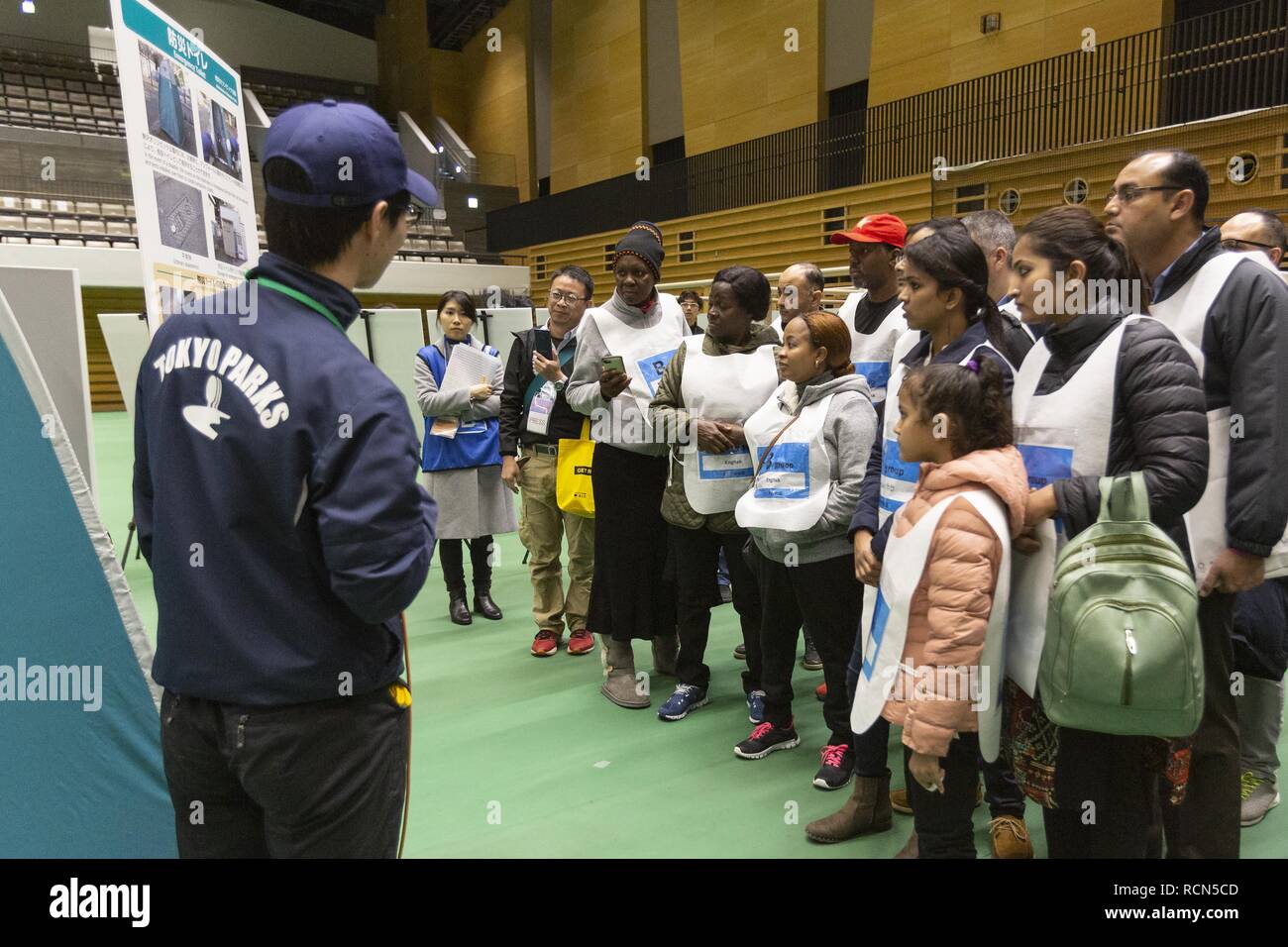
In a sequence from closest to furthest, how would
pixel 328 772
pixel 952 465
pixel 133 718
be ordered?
pixel 328 772
pixel 952 465
pixel 133 718

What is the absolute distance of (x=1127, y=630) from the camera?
57.6 inches

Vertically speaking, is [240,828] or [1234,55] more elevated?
[1234,55]

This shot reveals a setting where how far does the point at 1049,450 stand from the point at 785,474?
87cm

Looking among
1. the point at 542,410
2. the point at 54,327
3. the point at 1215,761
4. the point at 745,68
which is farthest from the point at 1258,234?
the point at 745,68

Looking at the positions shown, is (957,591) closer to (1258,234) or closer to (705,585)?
(705,585)

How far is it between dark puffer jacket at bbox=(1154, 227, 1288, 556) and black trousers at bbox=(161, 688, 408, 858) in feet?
5.29

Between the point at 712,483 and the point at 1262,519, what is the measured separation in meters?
1.51

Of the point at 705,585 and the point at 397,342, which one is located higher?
the point at 397,342

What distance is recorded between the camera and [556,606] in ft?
12.8

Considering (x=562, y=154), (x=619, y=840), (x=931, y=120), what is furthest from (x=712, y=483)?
(x=562, y=154)

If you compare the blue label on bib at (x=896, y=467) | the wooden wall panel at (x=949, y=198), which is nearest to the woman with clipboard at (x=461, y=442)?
the blue label on bib at (x=896, y=467)

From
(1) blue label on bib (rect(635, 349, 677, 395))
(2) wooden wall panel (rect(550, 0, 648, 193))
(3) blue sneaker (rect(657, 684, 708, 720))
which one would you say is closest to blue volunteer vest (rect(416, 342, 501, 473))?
(1) blue label on bib (rect(635, 349, 677, 395))

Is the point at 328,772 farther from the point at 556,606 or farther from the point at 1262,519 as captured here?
the point at 556,606

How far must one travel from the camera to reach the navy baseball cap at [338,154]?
3.60 feet
